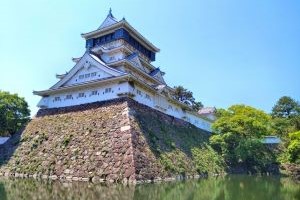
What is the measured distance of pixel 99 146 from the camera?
67.0ft

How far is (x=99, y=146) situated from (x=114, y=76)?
22.4 feet

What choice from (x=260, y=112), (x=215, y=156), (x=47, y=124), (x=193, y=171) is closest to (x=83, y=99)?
(x=47, y=124)

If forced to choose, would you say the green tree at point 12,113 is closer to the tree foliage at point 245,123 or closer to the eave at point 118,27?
the eave at point 118,27

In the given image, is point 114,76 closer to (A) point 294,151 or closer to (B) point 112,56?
(B) point 112,56

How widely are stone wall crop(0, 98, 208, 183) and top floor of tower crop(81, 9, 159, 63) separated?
938 centimetres

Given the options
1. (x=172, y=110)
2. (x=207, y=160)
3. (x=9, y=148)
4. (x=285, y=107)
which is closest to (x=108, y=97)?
(x=9, y=148)

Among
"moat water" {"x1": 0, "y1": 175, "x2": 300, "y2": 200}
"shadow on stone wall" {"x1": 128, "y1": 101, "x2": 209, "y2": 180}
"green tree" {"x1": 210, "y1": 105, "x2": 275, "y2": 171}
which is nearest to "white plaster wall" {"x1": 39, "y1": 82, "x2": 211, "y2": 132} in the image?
"shadow on stone wall" {"x1": 128, "y1": 101, "x2": 209, "y2": 180}

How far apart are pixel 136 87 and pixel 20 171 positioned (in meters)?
10.8

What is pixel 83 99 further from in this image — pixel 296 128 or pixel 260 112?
pixel 296 128

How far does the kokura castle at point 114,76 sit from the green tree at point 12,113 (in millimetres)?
3682

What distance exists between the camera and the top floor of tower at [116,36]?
32.3 meters

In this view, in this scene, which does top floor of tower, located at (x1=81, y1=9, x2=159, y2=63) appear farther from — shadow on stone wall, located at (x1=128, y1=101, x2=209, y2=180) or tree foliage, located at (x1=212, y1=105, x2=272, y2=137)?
tree foliage, located at (x1=212, y1=105, x2=272, y2=137)

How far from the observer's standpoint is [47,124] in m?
26.1

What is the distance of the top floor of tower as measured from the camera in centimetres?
3234
